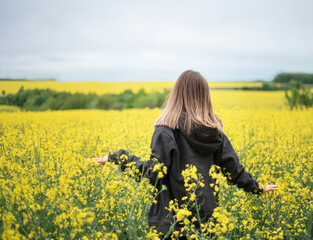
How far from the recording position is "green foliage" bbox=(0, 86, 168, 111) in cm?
760

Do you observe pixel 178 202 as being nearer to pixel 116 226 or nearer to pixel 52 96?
pixel 116 226

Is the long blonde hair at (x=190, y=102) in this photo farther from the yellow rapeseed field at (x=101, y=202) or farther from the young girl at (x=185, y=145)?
the yellow rapeseed field at (x=101, y=202)

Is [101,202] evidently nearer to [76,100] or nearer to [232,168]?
[232,168]

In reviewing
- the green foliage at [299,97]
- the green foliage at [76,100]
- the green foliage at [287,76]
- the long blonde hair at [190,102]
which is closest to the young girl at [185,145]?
the long blonde hair at [190,102]

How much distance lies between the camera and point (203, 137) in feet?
7.40

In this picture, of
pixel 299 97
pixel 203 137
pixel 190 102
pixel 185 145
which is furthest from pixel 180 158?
pixel 299 97

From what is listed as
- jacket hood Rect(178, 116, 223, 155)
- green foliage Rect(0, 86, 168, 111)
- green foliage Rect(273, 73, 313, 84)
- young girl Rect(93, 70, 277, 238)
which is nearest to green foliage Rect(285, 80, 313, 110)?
green foliage Rect(0, 86, 168, 111)

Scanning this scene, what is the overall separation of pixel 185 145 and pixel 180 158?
0.12 m

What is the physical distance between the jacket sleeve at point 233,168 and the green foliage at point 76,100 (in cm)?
624

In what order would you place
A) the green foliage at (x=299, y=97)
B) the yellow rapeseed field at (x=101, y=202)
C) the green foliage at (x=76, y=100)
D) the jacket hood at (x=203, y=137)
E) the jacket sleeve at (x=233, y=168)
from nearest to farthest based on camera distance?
1. the yellow rapeseed field at (x=101, y=202)
2. the jacket hood at (x=203, y=137)
3. the jacket sleeve at (x=233, y=168)
4. the green foliage at (x=76, y=100)
5. the green foliage at (x=299, y=97)

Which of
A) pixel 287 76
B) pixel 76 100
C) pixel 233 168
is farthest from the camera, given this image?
pixel 287 76

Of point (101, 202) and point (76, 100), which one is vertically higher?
point (76, 100)

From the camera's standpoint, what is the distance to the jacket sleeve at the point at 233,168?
8.30 feet

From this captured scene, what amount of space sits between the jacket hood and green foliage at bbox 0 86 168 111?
6172mm
